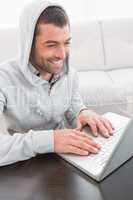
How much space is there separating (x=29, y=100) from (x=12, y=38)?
A: 1.67 m

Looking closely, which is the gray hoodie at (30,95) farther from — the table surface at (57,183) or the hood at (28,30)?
the table surface at (57,183)

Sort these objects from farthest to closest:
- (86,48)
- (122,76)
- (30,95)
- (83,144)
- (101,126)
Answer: (86,48), (122,76), (30,95), (101,126), (83,144)

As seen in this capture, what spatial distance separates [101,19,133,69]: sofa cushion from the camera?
291 cm

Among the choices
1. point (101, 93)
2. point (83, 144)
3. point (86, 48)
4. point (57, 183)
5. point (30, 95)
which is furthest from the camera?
point (86, 48)

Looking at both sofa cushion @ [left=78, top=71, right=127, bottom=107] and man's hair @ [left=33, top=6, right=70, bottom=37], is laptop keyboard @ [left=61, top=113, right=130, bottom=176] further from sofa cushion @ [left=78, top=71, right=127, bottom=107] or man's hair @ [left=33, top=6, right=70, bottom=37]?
sofa cushion @ [left=78, top=71, right=127, bottom=107]

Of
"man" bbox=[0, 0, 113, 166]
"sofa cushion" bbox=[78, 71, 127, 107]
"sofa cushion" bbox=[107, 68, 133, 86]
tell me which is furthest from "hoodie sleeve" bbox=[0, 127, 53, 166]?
"sofa cushion" bbox=[107, 68, 133, 86]

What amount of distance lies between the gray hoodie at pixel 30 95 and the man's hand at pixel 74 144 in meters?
0.12

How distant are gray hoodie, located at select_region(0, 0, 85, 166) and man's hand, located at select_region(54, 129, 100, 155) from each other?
124 millimetres

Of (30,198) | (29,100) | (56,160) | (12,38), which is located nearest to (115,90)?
(12,38)

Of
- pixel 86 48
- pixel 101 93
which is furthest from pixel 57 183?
pixel 86 48

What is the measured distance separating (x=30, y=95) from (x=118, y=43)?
1.84m

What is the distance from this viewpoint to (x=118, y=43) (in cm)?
291

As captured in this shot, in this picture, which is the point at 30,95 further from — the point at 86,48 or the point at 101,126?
the point at 86,48

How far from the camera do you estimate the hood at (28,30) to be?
115cm
